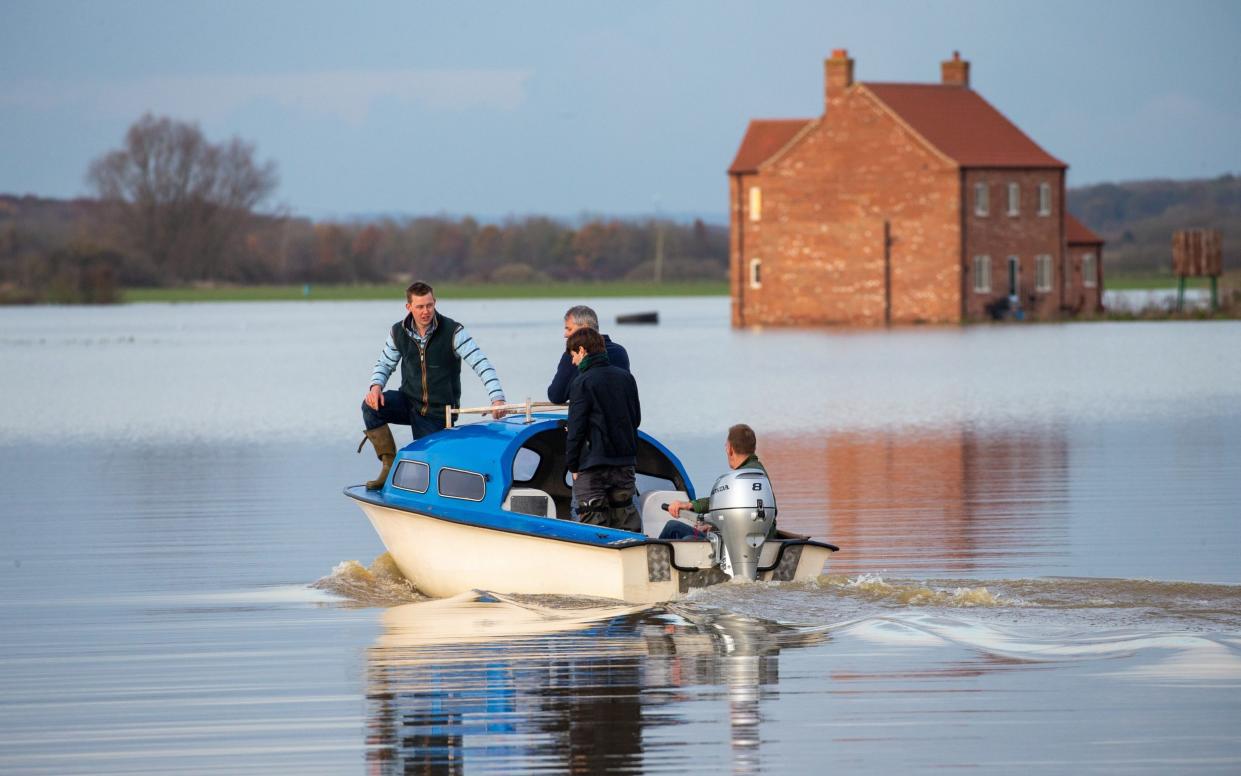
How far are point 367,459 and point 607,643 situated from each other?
577 inches

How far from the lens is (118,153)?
162625mm

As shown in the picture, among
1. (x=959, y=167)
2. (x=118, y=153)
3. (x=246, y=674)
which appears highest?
(x=118, y=153)

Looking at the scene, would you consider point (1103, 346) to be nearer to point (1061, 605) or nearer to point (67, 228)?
point (1061, 605)

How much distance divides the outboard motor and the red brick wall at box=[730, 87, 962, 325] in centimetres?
6794

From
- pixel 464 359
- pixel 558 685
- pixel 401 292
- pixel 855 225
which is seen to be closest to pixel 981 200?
pixel 855 225

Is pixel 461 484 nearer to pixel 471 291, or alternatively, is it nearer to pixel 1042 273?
pixel 1042 273

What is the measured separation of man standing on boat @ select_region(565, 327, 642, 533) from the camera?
1330 cm

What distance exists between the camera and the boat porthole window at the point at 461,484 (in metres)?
14.3

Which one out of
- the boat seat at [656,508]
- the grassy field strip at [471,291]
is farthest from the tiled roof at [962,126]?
the boat seat at [656,508]

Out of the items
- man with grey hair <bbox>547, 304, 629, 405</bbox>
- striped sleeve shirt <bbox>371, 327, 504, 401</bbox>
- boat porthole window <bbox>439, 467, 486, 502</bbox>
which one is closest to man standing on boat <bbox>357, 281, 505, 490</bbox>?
striped sleeve shirt <bbox>371, 327, 504, 401</bbox>

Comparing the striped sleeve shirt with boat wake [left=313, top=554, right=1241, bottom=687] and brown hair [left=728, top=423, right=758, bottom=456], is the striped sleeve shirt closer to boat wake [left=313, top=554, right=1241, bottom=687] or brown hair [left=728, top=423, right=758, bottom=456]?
boat wake [left=313, top=554, right=1241, bottom=687]

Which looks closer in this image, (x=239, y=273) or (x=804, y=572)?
(x=804, y=572)

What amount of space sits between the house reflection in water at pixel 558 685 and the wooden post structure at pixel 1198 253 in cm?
7024

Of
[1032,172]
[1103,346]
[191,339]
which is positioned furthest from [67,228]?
[1103,346]
